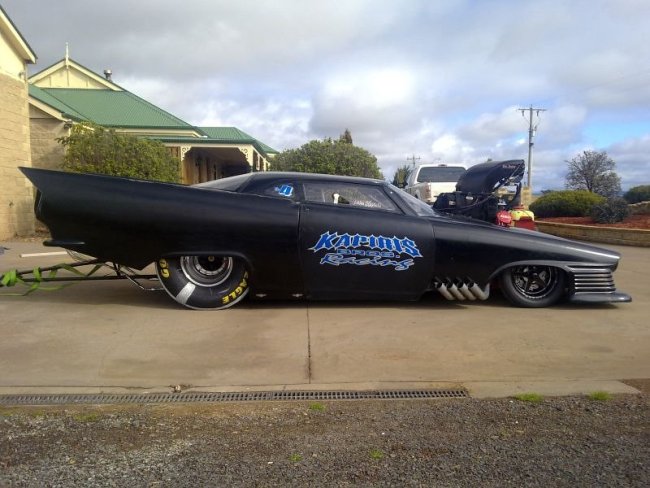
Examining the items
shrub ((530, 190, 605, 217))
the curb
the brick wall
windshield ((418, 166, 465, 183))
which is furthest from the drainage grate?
shrub ((530, 190, 605, 217))

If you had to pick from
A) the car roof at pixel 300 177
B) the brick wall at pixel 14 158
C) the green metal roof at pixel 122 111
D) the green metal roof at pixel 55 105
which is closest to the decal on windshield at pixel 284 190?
the car roof at pixel 300 177

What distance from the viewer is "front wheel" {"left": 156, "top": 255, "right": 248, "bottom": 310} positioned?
6.24 m

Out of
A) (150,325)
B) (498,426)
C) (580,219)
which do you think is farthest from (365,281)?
(580,219)

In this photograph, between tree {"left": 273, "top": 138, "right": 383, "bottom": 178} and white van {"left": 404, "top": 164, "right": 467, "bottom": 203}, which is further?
tree {"left": 273, "top": 138, "right": 383, "bottom": 178}

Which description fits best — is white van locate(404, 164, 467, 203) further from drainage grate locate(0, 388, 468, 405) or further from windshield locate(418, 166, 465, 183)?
drainage grate locate(0, 388, 468, 405)

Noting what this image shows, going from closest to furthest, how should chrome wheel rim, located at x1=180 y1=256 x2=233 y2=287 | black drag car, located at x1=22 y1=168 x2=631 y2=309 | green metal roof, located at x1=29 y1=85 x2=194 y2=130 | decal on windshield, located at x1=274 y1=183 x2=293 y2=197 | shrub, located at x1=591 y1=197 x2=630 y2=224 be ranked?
black drag car, located at x1=22 y1=168 x2=631 y2=309 → chrome wheel rim, located at x1=180 y1=256 x2=233 y2=287 → decal on windshield, located at x1=274 y1=183 x2=293 y2=197 → shrub, located at x1=591 y1=197 x2=630 y2=224 → green metal roof, located at x1=29 y1=85 x2=194 y2=130

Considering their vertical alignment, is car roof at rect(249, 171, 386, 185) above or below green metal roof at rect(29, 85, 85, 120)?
below

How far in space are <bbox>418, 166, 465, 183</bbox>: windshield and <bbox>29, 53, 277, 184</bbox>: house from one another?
27.1 ft

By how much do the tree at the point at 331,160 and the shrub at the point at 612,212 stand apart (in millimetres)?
7957

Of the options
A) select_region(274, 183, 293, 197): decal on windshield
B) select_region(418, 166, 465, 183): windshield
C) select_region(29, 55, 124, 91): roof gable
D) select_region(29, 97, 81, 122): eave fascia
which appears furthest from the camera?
select_region(29, 55, 124, 91): roof gable

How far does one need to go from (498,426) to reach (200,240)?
365cm

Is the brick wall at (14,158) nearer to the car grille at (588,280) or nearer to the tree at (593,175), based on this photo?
the car grille at (588,280)

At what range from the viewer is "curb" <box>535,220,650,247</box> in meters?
13.9

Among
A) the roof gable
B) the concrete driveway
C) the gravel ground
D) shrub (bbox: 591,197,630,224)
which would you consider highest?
the roof gable
